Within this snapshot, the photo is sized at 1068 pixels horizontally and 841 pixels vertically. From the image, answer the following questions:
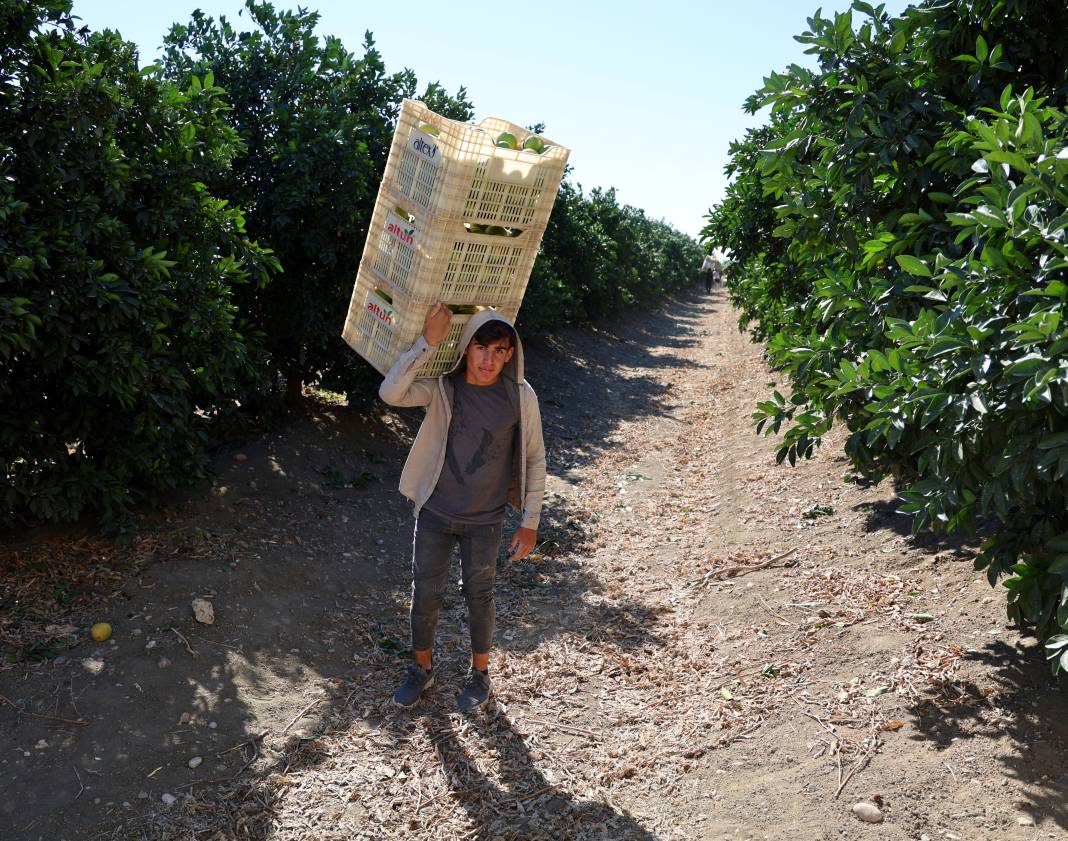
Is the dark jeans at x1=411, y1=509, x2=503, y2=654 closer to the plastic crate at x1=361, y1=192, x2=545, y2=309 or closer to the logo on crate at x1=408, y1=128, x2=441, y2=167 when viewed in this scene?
the plastic crate at x1=361, y1=192, x2=545, y2=309

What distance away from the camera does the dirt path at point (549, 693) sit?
3.71 m

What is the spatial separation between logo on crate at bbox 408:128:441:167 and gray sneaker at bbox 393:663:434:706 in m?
2.81

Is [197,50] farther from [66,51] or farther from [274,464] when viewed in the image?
[274,464]

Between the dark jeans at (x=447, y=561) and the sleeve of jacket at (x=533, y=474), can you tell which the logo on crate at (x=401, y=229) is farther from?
the dark jeans at (x=447, y=561)

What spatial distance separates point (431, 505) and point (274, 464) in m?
3.96

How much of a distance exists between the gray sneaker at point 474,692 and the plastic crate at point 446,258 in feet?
7.02

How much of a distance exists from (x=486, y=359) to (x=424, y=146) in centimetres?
108

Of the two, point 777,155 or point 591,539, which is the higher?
point 777,155

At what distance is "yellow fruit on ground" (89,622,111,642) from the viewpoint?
187 inches

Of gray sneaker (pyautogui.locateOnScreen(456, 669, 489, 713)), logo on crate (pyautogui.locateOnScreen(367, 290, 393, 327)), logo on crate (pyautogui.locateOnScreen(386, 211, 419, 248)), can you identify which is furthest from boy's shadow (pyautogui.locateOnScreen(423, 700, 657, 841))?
logo on crate (pyautogui.locateOnScreen(386, 211, 419, 248))

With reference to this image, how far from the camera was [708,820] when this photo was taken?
12.5 feet

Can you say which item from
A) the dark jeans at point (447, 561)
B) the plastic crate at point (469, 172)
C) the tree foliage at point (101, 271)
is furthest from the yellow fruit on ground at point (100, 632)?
the plastic crate at point (469, 172)

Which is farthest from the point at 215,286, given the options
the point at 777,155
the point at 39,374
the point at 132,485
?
the point at 777,155

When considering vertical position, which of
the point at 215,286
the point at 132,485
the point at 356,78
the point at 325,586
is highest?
the point at 356,78
